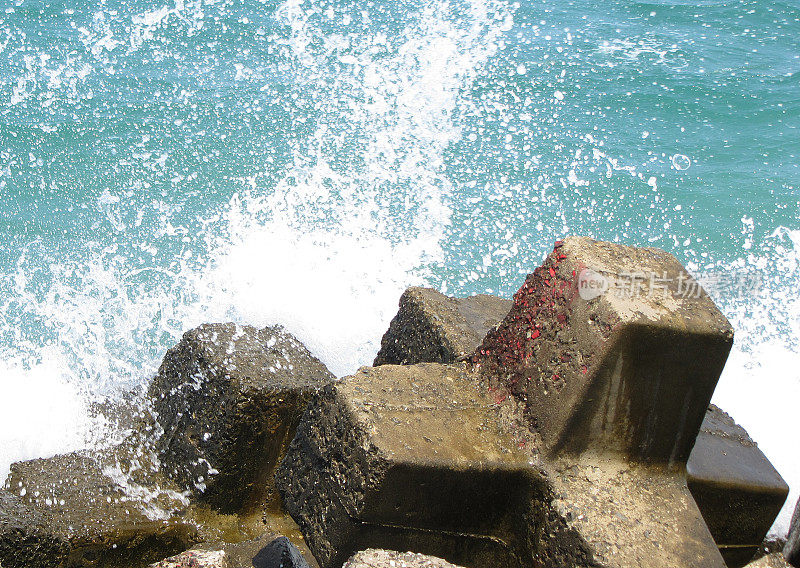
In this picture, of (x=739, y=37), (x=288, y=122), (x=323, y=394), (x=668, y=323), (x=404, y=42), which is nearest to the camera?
(x=668, y=323)

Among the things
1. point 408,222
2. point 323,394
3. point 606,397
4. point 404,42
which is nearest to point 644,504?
point 606,397

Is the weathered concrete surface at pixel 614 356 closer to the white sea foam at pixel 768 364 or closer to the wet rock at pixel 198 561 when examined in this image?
the wet rock at pixel 198 561

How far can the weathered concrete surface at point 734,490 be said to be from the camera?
2.51 m

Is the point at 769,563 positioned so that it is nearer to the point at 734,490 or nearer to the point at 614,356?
the point at 734,490

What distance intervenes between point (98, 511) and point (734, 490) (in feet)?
6.86

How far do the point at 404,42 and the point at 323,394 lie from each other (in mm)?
6085

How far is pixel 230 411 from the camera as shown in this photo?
2822mm

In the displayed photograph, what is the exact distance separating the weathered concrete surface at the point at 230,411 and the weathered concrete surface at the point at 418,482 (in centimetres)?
57

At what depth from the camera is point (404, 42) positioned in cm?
774

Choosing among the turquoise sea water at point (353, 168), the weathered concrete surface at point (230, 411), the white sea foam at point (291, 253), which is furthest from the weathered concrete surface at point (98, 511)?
the turquoise sea water at point (353, 168)

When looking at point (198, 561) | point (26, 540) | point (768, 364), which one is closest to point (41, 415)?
point (26, 540)

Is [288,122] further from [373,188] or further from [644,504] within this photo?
[644,504]

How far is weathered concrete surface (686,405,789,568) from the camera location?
2510 millimetres

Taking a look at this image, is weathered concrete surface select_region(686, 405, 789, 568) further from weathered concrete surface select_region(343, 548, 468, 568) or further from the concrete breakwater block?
weathered concrete surface select_region(343, 548, 468, 568)
